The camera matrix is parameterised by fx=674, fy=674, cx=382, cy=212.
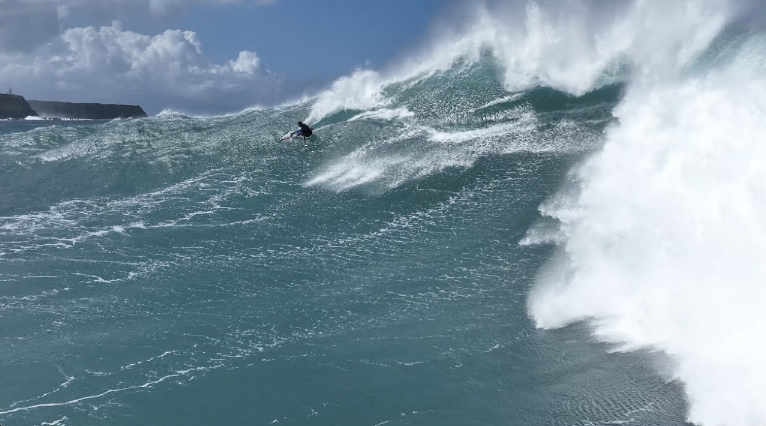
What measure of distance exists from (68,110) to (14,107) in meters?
6.05

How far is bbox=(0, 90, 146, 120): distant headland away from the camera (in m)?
65.1

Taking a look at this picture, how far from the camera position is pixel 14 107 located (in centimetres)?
6412

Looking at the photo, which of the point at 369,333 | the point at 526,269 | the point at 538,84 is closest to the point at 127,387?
the point at 369,333

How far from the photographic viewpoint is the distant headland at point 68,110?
65.1m

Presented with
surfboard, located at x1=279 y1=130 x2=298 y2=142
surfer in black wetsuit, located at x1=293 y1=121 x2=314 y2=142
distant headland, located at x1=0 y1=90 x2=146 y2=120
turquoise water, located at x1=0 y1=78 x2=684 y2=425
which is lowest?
turquoise water, located at x1=0 y1=78 x2=684 y2=425

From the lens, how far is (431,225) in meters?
19.5

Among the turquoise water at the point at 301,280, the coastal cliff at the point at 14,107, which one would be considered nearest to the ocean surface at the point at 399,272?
the turquoise water at the point at 301,280

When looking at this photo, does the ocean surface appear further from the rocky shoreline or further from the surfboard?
the rocky shoreline

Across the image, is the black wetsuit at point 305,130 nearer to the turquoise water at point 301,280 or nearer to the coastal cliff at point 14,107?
the turquoise water at point 301,280

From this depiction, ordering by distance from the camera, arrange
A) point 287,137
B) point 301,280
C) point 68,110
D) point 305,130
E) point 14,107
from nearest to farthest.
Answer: point 301,280 → point 305,130 → point 287,137 → point 14,107 → point 68,110

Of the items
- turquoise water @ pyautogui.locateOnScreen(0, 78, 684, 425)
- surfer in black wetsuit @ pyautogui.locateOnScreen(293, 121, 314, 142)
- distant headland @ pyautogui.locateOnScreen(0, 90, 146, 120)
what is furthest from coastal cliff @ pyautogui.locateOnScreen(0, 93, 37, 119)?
surfer in black wetsuit @ pyautogui.locateOnScreen(293, 121, 314, 142)

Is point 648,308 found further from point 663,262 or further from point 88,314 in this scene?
point 88,314

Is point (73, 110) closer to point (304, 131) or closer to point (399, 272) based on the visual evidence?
point (304, 131)

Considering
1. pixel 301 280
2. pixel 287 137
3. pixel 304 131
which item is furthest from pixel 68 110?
pixel 301 280
